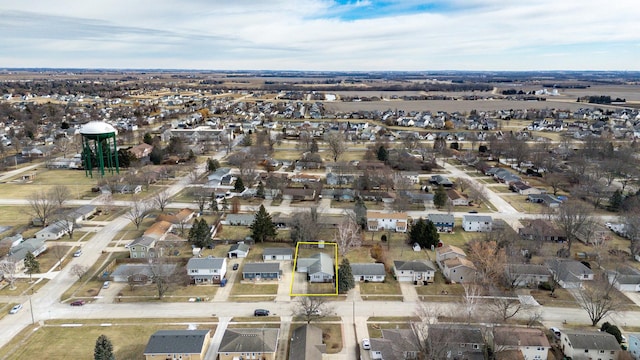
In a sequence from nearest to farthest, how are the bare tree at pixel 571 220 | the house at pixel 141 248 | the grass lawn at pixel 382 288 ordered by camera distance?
the grass lawn at pixel 382 288
the house at pixel 141 248
the bare tree at pixel 571 220

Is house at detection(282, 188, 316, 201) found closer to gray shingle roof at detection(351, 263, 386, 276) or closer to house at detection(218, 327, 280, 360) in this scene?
gray shingle roof at detection(351, 263, 386, 276)

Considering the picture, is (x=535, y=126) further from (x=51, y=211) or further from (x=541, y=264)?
(x=51, y=211)

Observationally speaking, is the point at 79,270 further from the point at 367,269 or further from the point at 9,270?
the point at 367,269

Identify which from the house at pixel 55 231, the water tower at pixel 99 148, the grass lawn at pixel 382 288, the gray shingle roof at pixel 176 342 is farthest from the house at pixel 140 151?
the grass lawn at pixel 382 288

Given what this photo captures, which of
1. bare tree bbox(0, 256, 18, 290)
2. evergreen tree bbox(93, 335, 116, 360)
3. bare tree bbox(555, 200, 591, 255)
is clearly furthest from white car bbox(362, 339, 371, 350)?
bare tree bbox(0, 256, 18, 290)

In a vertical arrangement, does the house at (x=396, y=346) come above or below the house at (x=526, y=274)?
below

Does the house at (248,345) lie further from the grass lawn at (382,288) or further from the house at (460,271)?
the house at (460,271)
